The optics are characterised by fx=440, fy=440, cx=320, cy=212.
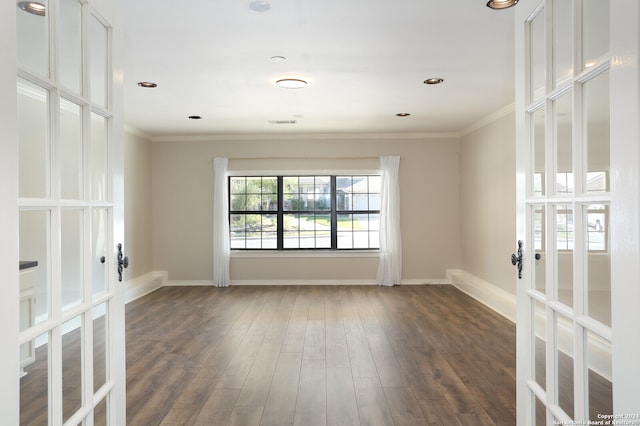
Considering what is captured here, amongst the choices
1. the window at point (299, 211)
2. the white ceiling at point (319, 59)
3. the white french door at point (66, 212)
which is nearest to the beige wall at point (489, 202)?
the white ceiling at point (319, 59)

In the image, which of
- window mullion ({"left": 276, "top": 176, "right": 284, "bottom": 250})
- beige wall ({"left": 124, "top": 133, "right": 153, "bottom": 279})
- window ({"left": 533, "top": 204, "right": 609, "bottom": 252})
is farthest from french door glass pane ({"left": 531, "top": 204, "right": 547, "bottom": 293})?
window mullion ({"left": 276, "top": 176, "right": 284, "bottom": 250})

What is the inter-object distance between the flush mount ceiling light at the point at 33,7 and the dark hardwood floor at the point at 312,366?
93cm

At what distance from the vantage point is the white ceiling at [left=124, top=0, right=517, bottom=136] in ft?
8.79

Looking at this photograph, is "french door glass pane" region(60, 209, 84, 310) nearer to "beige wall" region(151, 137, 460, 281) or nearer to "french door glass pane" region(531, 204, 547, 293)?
"french door glass pane" region(531, 204, 547, 293)

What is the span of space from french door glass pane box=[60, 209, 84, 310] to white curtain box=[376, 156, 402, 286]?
5814 mm

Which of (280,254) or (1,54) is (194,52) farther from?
(280,254)

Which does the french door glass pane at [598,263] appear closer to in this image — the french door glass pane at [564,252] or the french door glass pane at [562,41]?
the french door glass pane at [564,252]

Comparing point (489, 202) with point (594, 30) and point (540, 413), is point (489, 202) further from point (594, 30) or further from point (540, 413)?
point (594, 30)

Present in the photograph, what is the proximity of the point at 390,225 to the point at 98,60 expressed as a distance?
18.9 ft

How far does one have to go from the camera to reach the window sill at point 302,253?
283 inches

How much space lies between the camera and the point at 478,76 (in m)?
4.02

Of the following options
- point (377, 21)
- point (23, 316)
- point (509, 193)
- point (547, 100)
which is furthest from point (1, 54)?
point (509, 193)

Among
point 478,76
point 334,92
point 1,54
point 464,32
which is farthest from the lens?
point 334,92

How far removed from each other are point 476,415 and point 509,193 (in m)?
3.28
